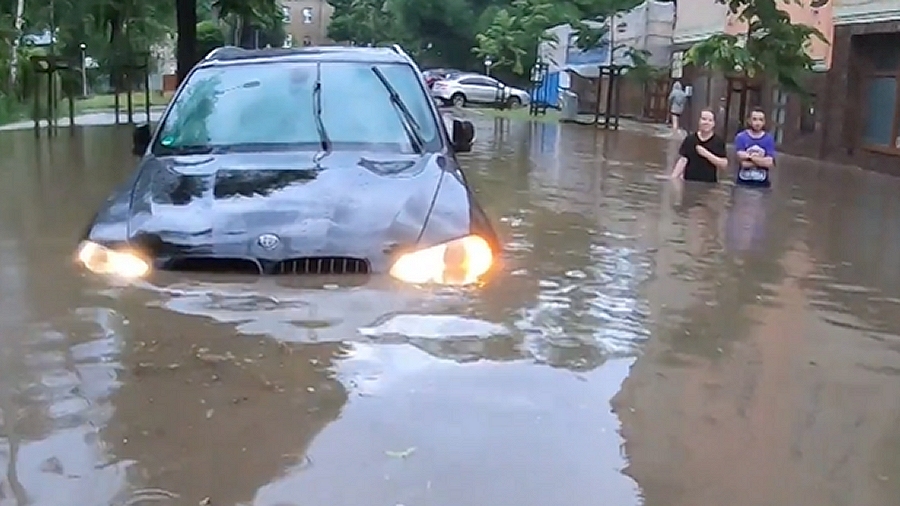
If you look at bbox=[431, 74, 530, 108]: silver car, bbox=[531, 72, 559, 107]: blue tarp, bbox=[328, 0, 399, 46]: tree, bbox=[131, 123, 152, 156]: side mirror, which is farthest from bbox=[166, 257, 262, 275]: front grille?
bbox=[328, 0, 399, 46]: tree

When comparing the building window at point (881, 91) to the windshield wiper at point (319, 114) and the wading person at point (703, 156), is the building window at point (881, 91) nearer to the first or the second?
the wading person at point (703, 156)

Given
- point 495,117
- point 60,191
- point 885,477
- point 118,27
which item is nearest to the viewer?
point 885,477

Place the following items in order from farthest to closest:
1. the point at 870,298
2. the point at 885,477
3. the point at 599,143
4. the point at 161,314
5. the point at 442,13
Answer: the point at 442,13 < the point at 599,143 < the point at 870,298 < the point at 161,314 < the point at 885,477

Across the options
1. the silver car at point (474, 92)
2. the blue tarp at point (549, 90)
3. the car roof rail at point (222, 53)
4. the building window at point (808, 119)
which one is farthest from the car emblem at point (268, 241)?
the silver car at point (474, 92)

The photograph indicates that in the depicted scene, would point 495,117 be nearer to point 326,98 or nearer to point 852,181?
point 852,181

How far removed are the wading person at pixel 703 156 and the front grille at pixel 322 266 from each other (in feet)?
30.5

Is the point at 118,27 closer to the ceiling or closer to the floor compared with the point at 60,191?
closer to the ceiling

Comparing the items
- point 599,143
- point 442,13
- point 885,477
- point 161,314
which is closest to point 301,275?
point 161,314

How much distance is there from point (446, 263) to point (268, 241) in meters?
0.82

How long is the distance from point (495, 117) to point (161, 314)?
3375 cm

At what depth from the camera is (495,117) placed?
38844 millimetres

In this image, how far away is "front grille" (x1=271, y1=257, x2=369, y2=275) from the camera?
5543mm

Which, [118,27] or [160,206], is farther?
[118,27]

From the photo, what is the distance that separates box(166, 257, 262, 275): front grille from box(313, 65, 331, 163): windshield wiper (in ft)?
3.02
